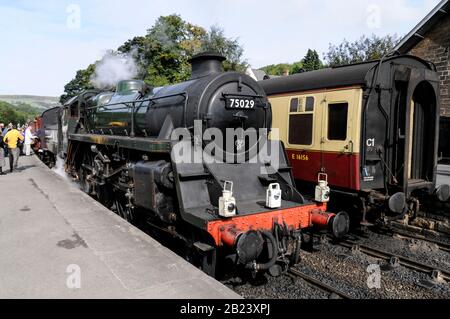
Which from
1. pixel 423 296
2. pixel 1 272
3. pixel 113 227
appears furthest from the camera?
pixel 113 227

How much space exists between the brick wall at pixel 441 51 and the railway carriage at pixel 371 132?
3.87m

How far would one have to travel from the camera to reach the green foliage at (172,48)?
27.8m

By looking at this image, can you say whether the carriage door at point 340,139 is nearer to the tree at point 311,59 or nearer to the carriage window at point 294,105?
the carriage window at point 294,105

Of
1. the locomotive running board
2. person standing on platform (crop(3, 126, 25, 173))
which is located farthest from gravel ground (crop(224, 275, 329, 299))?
person standing on platform (crop(3, 126, 25, 173))

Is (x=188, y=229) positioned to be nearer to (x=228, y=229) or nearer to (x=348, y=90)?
(x=228, y=229)

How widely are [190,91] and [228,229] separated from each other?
7.10ft

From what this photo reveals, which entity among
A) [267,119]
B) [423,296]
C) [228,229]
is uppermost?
[267,119]

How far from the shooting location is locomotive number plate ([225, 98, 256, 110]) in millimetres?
5180

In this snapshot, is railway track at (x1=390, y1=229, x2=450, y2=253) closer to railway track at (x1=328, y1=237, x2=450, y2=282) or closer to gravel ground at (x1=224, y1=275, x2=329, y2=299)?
railway track at (x1=328, y1=237, x2=450, y2=282)

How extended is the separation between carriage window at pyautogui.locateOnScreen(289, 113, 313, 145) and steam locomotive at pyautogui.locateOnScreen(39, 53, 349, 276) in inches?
88.7

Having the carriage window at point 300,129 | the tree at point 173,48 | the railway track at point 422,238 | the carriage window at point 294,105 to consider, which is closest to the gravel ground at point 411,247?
the railway track at point 422,238

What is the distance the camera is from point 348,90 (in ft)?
22.7
